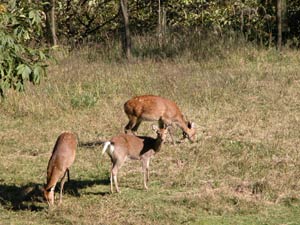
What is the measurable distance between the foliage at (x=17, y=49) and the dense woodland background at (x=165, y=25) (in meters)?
5.18

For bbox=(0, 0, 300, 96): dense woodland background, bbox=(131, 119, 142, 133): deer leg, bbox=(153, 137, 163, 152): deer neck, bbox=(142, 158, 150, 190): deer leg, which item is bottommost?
bbox=(142, 158, 150, 190): deer leg

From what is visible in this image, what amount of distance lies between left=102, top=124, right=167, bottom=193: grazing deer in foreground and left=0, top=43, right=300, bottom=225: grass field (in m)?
0.29

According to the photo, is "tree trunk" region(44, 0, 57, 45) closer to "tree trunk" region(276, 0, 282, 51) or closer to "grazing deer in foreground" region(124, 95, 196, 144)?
"tree trunk" region(276, 0, 282, 51)

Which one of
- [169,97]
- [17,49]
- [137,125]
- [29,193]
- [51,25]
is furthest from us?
[51,25]

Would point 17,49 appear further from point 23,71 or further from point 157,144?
point 157,144

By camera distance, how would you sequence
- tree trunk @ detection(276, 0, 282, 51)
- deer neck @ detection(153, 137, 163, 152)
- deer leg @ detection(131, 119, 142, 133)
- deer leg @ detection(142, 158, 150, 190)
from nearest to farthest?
deer leg @ detection(142, 158, 150, 190), deer neck @ detection(153, 137, 163, 152), deer leg @ detection(131, 119, 142, 133), tree trunk @ detection(276, 0, 282, 51)

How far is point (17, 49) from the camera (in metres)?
7.54

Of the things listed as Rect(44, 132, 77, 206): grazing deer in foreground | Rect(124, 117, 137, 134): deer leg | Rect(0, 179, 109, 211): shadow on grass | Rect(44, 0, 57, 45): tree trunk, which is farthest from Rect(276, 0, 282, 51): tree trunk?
Rect(44, 132, 77, 206): grazing deer in foreground

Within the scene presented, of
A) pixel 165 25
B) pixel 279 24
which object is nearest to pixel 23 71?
pixel 279 24

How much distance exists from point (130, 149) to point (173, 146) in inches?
78.1

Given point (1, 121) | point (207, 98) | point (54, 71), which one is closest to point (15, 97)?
point (1, 121)

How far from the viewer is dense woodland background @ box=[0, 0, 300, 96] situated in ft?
58.6

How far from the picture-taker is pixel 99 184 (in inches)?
358

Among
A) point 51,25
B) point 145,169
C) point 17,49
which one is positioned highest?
point 17,49
